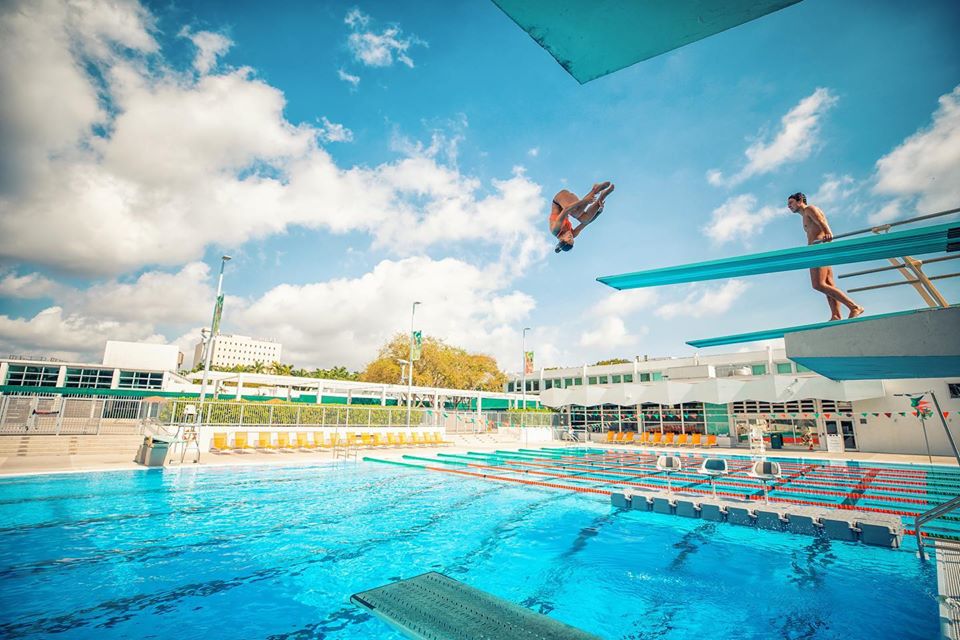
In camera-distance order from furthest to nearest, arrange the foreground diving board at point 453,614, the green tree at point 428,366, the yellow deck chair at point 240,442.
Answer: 1. the green tree at point 428,366
2. the yellow deck chair at point 240,442
3. the foreground diving board at point 453,614

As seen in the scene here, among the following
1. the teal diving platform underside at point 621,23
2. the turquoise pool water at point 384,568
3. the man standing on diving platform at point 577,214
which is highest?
the man standing on diving platform at point 577,214

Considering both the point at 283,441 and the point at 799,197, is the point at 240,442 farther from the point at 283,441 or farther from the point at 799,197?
the point at 799,197

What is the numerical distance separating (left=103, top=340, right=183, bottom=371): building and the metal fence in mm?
55265

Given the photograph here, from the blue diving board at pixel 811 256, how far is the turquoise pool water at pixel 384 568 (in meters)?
3.78

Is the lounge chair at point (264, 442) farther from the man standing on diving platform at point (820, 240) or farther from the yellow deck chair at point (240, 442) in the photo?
the man standing on diving platform at point (820, 240)

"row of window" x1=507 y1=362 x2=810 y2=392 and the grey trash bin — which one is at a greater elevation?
"row of window" x1=507 y1=362 x2=810 y2=392

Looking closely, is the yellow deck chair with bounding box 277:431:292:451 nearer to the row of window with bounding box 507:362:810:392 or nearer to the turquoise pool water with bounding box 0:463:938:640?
the turquoise pool water with bounding box 0:463:938:640

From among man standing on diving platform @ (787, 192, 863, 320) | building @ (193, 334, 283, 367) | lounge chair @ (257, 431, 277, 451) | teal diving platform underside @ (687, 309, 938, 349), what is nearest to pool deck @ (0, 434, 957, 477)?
lounge chair @ (257, 431, 277, 451)

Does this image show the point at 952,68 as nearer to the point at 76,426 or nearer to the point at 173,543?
the point at 173,543

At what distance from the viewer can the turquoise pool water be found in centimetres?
444

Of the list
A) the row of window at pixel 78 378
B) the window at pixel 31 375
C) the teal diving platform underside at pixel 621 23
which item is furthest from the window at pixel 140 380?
the teal diving platform underside at pixel 621 23

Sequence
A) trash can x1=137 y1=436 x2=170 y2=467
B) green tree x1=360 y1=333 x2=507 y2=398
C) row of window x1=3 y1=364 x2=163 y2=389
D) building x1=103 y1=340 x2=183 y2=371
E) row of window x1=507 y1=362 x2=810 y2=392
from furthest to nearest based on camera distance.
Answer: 1. building x1=103 y1=340 x2=183 y2=371
2. row of window x1=3 y1=364 x2=163 y2=389
3. green tree x1=360 y1=333 x2=507 y2=398
4. row of window x1=507 y1=362 x2=810 y2=392
5. trash can x1=137 y1=436 x2=170 y2=467

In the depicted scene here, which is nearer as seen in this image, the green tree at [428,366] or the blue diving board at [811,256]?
the blue diving board at [811,256]

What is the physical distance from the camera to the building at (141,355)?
66000 millimetres
